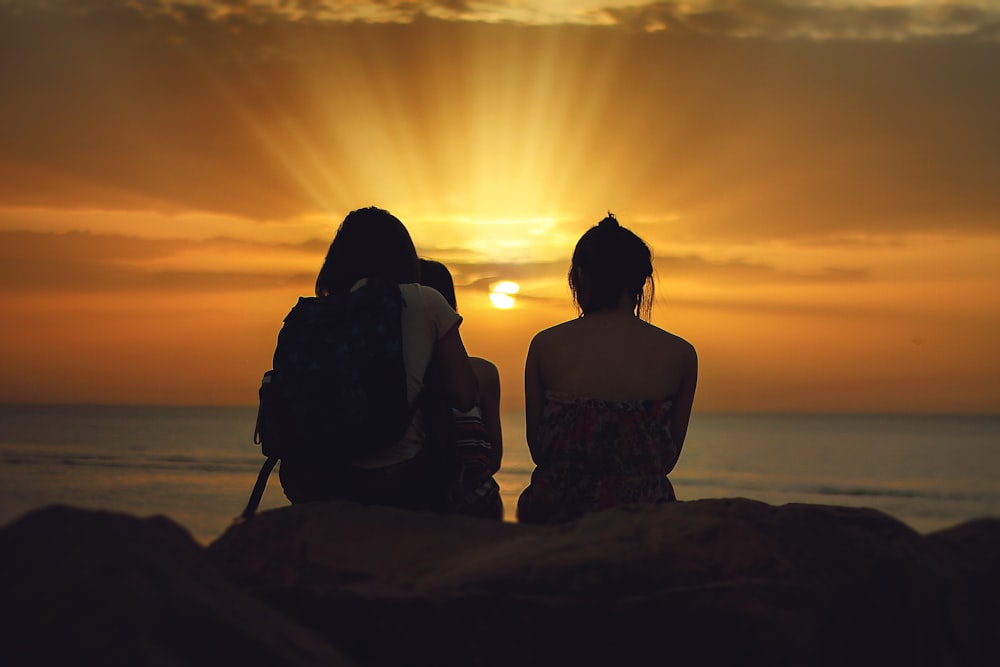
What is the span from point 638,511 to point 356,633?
0.93 meters

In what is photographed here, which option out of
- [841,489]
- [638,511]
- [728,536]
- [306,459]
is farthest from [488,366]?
[841,489]

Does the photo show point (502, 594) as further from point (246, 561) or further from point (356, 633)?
point (246, 561)

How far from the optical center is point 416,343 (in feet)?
11.9

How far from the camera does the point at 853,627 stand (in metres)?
2.47

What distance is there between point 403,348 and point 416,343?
55mm

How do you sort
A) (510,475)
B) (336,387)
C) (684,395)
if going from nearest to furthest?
1. (336,387)
2. (684,395)
3. (510,475)

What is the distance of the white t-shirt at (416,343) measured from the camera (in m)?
3.58

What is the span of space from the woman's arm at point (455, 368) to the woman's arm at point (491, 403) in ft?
1.96

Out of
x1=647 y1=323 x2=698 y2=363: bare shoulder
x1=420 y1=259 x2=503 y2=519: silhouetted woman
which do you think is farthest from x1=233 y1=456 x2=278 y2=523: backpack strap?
x1=647 y1=323 x2=698 y2=363: bare shoulder

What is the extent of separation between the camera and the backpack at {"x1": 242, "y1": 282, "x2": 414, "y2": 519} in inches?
135

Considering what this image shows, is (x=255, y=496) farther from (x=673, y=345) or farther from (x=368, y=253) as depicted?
(x=673, y=345)

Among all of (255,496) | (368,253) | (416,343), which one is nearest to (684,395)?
(416,343)

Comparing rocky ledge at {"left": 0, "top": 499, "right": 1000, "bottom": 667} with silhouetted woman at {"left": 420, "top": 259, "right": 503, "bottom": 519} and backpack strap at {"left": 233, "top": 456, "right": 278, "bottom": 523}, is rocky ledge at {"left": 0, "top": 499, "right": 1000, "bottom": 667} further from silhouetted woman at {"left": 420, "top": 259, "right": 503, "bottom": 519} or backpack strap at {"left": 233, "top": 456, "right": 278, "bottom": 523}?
silhouetted woman at {"left": 420, "top": 259, "right": 503, "bottom": 519}

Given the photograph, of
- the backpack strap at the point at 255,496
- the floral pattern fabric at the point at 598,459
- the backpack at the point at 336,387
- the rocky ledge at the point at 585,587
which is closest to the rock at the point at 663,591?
the rocky ledge at the point at 585,587
